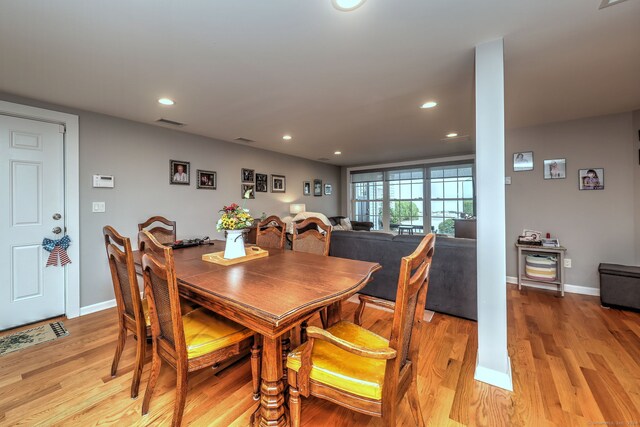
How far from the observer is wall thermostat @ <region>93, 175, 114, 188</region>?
9.93 ft

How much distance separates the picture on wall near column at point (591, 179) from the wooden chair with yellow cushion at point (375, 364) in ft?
11.9

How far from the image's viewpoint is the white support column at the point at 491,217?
1695mm

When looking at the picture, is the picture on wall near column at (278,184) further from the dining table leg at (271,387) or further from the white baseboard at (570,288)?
the dining table leg at (271,387)

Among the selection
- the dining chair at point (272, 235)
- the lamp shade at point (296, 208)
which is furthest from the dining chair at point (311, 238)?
the lamp shade at point (296, 208)

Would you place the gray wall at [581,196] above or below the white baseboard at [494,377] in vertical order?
above

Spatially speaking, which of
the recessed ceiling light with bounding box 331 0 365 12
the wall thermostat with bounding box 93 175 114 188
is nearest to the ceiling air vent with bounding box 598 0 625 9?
the recessed ceiling light with bounding box 331 0 365 12

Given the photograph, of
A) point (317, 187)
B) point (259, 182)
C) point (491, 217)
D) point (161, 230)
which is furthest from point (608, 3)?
point (317, 187)

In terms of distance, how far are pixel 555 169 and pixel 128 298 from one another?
4841mm

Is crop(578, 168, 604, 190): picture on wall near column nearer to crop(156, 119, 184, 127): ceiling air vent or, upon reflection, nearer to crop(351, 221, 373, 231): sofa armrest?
crop(351, 221, 373, 231): sofa armrest

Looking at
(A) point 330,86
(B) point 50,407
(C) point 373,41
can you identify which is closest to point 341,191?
(A) point 330,86

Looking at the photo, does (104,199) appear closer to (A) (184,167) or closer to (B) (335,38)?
(A) (184,167)

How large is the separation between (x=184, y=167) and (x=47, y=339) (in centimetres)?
240

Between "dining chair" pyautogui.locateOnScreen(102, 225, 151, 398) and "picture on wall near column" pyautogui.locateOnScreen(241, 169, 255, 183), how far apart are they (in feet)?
10.2

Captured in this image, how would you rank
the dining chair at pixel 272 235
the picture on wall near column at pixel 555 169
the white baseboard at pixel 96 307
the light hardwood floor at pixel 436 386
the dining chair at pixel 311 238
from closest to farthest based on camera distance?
the light hardwood floor at pixel 436 386 < the dining chair at pixel 311 238 < the dining chair at pixel 272 235 < the white baseboard at pixel 96 307 < the picture on wall near column at pixel 555 169
